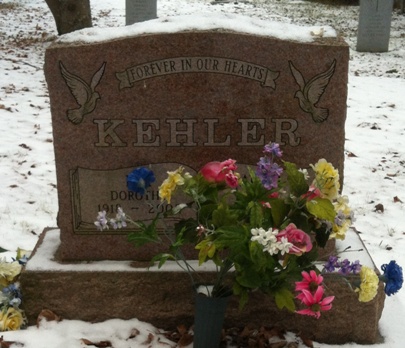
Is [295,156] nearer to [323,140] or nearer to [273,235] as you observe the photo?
[323,140]

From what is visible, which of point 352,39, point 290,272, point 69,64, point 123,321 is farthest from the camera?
point 352,39

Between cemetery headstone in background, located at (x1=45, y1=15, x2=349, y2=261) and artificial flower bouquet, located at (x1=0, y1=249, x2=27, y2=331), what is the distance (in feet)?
0.88

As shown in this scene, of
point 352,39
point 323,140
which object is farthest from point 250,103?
point 352,39

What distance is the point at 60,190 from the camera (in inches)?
122

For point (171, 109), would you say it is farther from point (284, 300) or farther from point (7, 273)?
point (7, 273)

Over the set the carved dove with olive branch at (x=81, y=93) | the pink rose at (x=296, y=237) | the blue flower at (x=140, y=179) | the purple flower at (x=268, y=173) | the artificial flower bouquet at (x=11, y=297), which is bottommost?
the artificial flower bouquet at (x=11, y=297)

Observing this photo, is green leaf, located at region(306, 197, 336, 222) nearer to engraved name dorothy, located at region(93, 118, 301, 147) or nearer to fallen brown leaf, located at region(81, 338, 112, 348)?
engraved name dorothy, located at region(93, 118, 301, 147)

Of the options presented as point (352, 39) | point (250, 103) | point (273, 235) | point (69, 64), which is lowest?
point (352, 39)

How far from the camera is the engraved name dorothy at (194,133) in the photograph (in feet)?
9.89

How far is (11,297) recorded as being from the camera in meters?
3.09

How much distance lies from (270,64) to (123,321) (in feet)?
4.84

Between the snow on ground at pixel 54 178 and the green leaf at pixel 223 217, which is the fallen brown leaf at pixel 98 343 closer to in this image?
the snow on ground at pixel 54 178

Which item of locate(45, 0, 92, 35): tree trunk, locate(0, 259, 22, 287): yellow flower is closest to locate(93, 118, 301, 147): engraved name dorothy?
locate(0, 259, 22, 287): yellow flower

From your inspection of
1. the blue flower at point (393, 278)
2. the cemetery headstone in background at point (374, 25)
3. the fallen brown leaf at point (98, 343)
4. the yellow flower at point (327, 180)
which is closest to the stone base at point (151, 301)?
the fallen brown leaf at point (98, 343)
